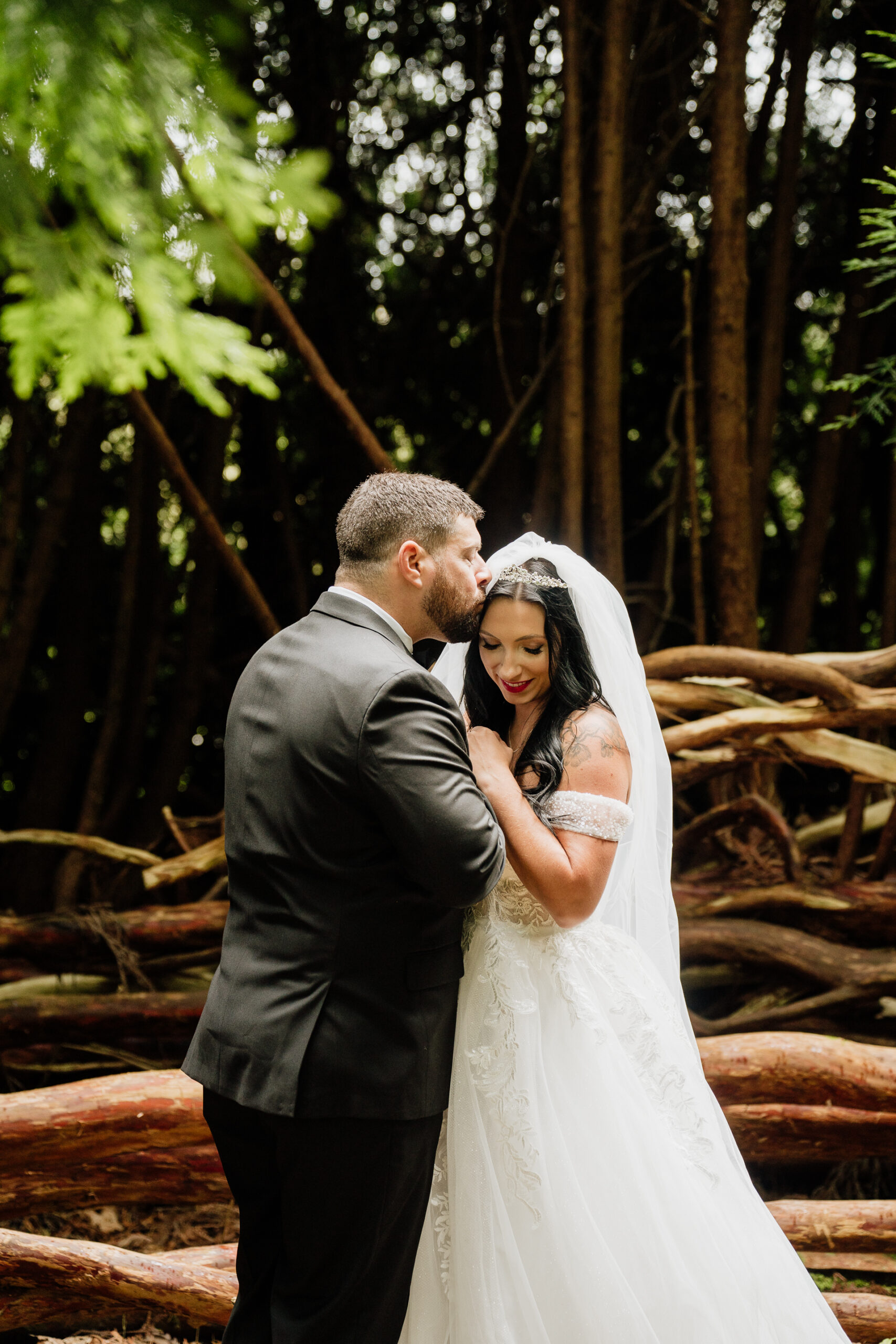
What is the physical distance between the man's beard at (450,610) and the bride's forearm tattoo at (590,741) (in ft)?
1.05

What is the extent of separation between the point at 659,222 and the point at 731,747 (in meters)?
3.92

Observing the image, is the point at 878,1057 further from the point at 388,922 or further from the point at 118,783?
the point at 118,783

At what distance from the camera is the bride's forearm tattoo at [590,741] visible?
1937 millimetres

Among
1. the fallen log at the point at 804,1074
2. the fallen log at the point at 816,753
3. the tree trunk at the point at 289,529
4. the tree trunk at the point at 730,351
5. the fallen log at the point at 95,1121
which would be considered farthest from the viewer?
the tree trunk at the point at 289,529

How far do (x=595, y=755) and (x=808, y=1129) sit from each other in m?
1.47

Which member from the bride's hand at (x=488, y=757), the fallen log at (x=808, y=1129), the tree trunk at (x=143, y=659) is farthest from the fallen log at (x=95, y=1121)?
the tree trunk at (x=143, y=659)

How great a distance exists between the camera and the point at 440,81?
6.38 meters

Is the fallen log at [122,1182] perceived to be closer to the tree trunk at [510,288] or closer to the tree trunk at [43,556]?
the tree trunk at [43,556]

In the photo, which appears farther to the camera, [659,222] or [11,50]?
[659,222]

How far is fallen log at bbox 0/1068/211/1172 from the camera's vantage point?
2412 millimetres

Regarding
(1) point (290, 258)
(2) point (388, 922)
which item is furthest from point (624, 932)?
(1) point (290, 258)

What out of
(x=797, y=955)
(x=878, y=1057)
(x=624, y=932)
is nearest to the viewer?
(x=624, y=932)

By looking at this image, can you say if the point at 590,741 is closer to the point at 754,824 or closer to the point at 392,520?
the point at 392,520

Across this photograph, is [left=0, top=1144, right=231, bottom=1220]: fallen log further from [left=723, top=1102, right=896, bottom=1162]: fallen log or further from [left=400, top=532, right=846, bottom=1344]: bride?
[left=723, top=1102, right=896, bottom=1162]: fallen log
